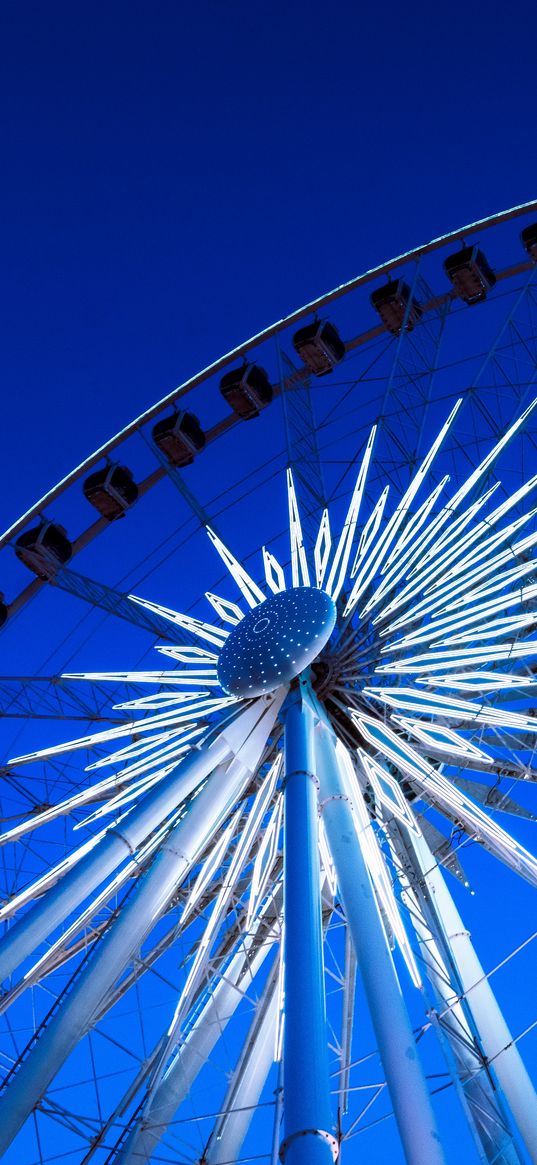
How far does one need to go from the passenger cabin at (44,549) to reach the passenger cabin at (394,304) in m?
6.92

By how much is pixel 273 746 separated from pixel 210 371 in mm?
7263

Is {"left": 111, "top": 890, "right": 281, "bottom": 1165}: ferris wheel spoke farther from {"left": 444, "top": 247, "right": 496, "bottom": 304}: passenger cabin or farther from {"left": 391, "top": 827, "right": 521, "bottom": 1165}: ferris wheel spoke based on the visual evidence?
{"left": 444, "top": 247, "right": 496, "bottom": 304}: passenger cabin

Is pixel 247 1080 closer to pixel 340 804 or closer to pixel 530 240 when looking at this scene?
pixel 340 804

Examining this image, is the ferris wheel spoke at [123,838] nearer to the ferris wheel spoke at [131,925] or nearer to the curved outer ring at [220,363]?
the ferris wheel spoke at [131,925]

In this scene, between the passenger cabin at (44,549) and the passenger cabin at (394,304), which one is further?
the passenger cabin at (394,304)

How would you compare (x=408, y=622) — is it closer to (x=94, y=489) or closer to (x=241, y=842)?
(x=241, y=842)

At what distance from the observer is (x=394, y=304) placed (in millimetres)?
19500

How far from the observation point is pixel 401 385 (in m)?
17.9

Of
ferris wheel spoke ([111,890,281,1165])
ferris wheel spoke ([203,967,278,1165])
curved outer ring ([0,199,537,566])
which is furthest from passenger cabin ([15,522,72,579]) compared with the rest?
ferris wheel spoke ([203,967,278,1165])

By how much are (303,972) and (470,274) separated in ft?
43.9

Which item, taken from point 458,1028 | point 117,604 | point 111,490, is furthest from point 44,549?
point 458,1028

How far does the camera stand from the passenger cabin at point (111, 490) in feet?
63.3

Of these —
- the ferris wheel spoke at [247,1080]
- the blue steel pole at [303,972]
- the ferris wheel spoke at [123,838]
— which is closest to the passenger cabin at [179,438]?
the ferris wheel spoke at [123,838]

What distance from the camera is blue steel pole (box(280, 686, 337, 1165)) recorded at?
7.82 m
